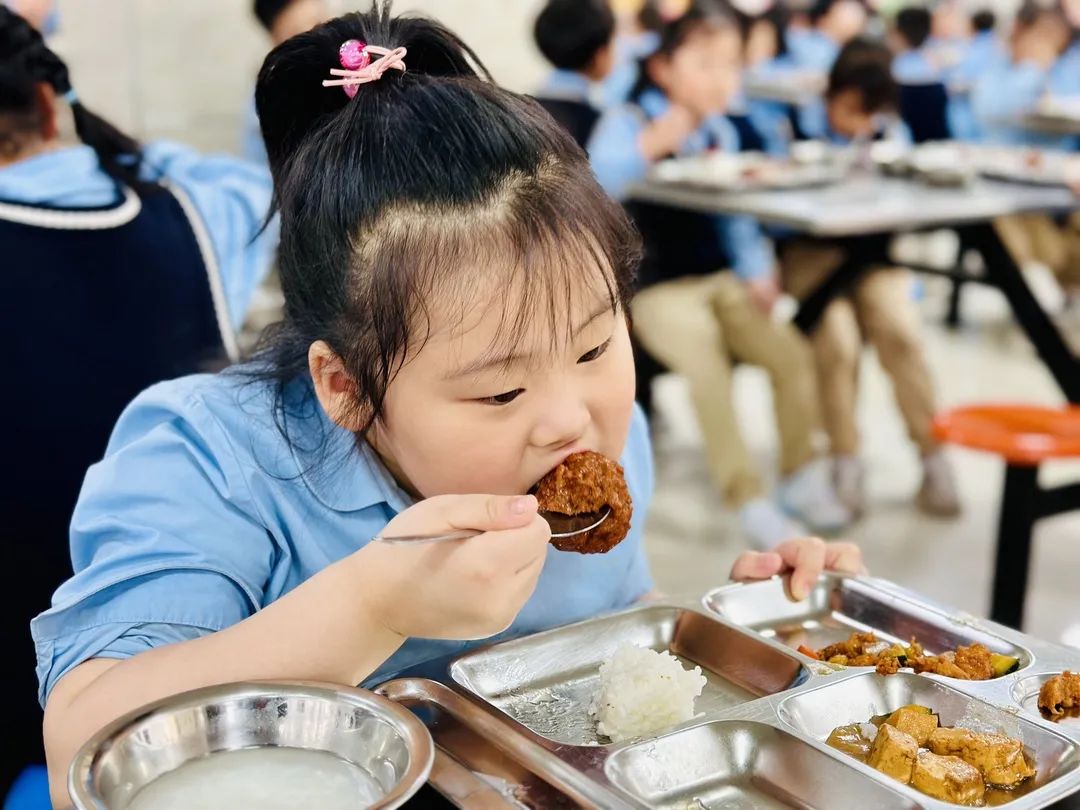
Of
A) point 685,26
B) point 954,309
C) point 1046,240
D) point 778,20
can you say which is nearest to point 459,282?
point 685,26

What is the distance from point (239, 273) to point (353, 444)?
98 centimetres

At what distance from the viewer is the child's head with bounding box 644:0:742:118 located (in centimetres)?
471

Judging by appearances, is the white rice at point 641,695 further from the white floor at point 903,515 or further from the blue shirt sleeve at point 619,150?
the blue shirt sleeve at point 619,150

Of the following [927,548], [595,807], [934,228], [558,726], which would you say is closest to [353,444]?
[558,726]

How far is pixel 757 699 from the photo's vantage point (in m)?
1.18

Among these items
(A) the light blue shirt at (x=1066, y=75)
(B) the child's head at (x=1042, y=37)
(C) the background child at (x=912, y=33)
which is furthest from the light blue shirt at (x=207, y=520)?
(C) the background child at (x=912, y=33)

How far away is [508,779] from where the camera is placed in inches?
39.9

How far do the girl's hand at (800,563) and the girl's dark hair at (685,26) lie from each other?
11.9 ft

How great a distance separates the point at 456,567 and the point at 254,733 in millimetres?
216

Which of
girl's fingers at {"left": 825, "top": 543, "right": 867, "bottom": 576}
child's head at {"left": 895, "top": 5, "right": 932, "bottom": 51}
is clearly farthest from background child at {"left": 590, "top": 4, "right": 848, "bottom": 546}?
child's head at {"left": 895, "top": 5, "right": 932, "bottom": 51}

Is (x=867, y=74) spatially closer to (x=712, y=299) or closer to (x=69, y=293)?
(x=712, y=299)

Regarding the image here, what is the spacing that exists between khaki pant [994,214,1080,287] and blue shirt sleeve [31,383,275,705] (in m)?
6.25

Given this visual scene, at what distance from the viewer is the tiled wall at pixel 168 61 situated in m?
6.57

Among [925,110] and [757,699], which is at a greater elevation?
[925,110]
